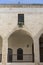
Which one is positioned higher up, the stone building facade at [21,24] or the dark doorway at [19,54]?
the stone building facade at [21,24]

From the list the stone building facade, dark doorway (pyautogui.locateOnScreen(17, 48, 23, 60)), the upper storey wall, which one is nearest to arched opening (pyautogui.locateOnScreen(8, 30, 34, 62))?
dark doorway (pyautogui.locateOnScreen(17, 48, 23, 60))

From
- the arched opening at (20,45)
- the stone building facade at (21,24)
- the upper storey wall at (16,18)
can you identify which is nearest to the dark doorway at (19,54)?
the arched opening at (20,45)

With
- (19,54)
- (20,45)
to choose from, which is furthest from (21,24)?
(19,54)

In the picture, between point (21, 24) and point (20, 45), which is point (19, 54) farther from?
point (21, 24)

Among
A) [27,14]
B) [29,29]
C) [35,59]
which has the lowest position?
[35,59]

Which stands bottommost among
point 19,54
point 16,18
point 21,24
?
point 19,54

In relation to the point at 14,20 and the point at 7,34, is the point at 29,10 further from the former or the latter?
the point at 7,34

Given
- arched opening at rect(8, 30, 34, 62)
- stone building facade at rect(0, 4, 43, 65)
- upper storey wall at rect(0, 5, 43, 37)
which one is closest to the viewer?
stone building facade at rect(0, 4, 43, 65)

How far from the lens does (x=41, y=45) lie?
24.1m

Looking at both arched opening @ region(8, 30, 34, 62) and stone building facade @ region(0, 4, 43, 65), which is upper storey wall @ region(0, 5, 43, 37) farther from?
arched opening @ region(8, 30, 34, 62)

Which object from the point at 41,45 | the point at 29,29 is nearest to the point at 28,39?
the point at 41,45

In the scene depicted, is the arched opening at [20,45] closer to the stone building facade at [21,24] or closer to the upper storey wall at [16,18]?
the stone building facade at [21,24]

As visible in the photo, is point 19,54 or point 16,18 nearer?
Result: point 16,18

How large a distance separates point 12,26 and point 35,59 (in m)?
4.01
